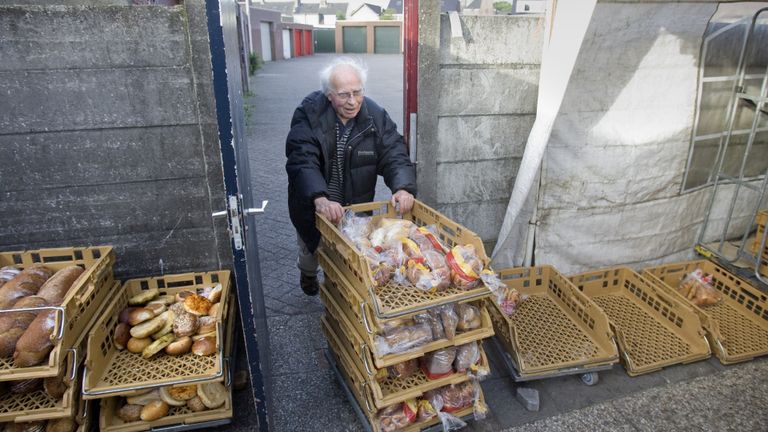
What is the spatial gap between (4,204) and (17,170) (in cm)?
25

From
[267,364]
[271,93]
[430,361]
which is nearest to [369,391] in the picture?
[430,361]

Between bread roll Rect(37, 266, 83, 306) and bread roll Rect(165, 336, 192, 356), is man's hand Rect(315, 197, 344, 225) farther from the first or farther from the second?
bread roll Rect(37, 266, 83, 306)

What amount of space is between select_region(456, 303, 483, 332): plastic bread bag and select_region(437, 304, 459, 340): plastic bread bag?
0.04m

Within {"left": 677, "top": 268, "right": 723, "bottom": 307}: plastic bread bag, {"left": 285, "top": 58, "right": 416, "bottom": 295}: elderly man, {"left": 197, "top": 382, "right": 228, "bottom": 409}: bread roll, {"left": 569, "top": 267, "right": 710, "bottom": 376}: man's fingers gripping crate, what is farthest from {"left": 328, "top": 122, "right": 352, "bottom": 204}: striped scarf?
{"left": 677, "top": 268, "right": 723, "bottom": 307}: plastic bread bag

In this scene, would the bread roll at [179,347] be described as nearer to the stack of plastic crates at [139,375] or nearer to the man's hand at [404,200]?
the stack of plastic crates at [139,375]

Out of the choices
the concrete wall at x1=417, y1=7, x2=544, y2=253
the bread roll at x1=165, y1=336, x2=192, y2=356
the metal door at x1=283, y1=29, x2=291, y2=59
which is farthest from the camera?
the metal door at x1=283, y1=29, x2=291, y2=59

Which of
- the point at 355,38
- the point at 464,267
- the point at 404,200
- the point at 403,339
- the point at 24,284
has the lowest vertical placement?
the point at 403,339

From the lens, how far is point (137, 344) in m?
2.69

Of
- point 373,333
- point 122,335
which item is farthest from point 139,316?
point 373,333

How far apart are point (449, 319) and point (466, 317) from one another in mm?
109

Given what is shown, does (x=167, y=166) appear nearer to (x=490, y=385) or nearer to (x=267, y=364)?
(x=267, y=364)

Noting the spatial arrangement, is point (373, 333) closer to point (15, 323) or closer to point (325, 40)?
point (15, 323)

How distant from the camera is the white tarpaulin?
342cm

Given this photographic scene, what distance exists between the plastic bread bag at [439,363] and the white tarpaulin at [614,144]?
154 cm
